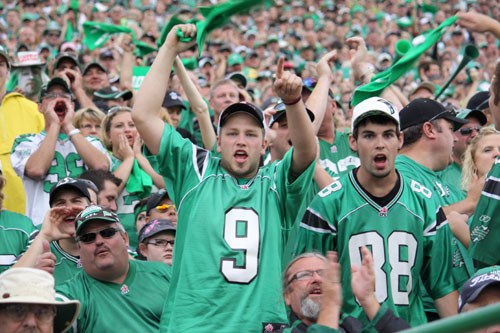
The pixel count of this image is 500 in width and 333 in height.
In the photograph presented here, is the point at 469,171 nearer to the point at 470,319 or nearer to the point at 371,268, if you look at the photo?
the point at 371,268

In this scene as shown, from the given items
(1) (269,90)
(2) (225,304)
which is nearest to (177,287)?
(2) (225,304)

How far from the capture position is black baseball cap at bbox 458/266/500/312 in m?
5.41

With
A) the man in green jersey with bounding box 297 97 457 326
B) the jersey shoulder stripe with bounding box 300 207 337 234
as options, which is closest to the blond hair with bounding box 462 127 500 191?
the man in green jersey with bounding box 297 97 457 326

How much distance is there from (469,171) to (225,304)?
269 cm

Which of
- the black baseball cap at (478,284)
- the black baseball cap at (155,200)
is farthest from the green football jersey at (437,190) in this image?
the black baseball cap at (155,200)

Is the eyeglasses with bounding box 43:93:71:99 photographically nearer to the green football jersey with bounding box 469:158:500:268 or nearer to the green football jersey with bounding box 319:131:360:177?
the green football jersey with bounding box 319:131:360:177

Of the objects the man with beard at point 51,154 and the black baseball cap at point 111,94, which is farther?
the black baseball cap at point 111,94

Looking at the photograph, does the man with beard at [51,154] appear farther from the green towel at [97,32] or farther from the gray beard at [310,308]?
the gray beard at [310,308]

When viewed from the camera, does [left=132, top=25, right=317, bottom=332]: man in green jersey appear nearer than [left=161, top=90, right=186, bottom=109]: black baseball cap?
Yes

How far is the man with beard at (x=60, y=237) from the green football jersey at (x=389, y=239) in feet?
4.71

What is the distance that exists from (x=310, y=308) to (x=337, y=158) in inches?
112

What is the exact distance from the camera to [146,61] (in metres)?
14.4

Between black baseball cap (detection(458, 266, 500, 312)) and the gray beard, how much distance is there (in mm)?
772

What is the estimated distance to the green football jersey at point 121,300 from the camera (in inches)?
245
